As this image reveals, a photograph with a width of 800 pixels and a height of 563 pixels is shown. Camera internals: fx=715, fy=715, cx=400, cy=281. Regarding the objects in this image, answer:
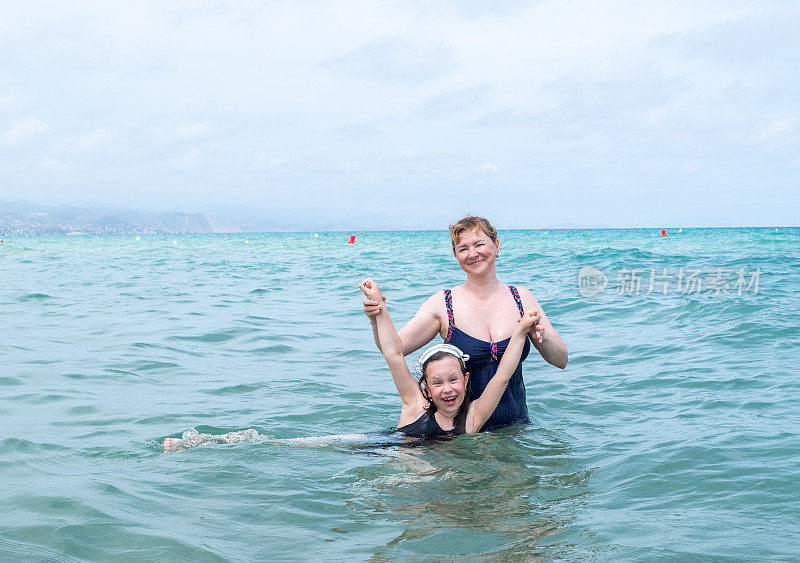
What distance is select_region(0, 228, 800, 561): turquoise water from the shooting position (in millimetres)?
3586

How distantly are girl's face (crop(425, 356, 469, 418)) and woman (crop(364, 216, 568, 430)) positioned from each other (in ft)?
0.85

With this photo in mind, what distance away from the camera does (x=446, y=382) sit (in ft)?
16.6

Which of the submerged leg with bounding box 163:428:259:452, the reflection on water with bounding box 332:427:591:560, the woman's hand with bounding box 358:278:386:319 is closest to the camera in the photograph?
the reflection on water with bounding box 332:427:591:560

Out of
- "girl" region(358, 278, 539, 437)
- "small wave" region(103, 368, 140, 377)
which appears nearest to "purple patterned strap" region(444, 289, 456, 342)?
"girl" region(358, 278, 539, 437)

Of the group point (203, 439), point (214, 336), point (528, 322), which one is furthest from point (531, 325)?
point (214, 336)

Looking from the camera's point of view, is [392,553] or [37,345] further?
[37,345]

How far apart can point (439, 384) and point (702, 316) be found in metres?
7.84

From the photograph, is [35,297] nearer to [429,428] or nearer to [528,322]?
[429,428]

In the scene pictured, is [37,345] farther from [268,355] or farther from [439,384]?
[439,384]

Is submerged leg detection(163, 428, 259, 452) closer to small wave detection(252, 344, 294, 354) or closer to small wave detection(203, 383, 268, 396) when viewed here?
small wave detection(203, 383, 268, 396)

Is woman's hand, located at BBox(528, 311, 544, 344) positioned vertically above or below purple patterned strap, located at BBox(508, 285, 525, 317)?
below

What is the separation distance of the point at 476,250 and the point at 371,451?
165 centimetres

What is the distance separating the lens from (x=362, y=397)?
7.43 meters

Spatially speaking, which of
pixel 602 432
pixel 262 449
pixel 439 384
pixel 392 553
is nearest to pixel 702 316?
pixel 602 432
